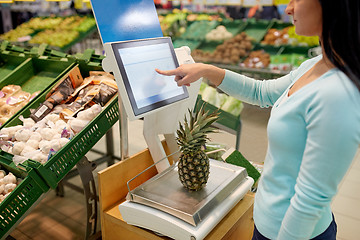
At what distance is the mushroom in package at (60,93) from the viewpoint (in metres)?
2.25

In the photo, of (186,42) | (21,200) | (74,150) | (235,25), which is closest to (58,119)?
(74,150)

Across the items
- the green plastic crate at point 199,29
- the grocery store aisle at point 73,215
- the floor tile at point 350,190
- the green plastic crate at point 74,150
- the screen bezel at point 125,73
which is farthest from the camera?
the green plastic crate at point 199,29

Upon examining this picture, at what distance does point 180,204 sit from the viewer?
1.47m

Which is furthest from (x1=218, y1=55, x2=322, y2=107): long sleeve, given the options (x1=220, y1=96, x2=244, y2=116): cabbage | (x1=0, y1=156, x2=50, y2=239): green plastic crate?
(x1=220, y1=96, x2=244, y2=116): cabbage

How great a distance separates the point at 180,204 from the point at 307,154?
713 mm

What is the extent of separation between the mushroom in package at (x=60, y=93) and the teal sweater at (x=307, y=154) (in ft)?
5.43

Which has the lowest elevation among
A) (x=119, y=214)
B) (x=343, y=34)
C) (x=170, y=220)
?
(x=119, y=214)

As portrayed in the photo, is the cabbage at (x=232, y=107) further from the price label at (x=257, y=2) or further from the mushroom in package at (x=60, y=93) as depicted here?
the price label at (x=257, y=2)

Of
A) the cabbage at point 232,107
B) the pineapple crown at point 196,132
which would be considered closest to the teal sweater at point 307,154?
the pineapple crown at point 196,132

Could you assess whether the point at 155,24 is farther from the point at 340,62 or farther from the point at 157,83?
the point at 340,62

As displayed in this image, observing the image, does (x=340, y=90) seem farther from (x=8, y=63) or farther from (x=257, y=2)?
(x=257, y=2)

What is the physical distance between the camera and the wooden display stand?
1.59 m

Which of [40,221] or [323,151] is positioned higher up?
[323,151]

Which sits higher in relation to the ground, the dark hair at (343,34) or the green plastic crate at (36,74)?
the dark hair at (343,34)
